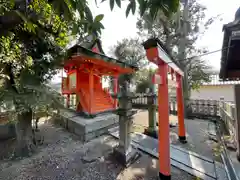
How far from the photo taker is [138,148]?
14.0 ft

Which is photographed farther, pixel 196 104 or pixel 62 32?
pixel 196 104

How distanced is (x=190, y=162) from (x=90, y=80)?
5041 mm

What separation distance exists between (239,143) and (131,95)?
10.3 ft

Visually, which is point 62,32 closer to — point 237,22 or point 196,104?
point 237,22

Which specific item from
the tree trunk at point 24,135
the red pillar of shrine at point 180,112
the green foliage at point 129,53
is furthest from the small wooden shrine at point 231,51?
the green foliage at point 129,53

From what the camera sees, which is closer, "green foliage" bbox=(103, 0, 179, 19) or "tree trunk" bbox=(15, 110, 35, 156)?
"green foliage" bbox=(103, 0, 179, 19)

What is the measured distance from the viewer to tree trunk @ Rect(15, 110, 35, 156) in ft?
12.8

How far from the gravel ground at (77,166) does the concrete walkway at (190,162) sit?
247mm

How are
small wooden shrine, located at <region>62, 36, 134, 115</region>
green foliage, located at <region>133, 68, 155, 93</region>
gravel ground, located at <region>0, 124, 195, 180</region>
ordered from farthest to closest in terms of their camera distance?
green foliage, located at <region>133, 68, 155, 93</region>
small wooden shrine, located at <region>62, 36, 134, 115</region>
gravel ground, located at <region>0, 124, 195, 180</region>

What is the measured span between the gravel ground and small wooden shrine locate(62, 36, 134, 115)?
2351 mm

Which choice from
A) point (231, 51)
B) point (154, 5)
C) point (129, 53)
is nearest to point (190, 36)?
point (129, 53)

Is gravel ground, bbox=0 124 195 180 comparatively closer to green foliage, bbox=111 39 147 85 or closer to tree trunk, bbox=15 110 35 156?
tree trunk, bbox=15 110 35 156

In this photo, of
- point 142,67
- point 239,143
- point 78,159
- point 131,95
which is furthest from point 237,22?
point 142,67

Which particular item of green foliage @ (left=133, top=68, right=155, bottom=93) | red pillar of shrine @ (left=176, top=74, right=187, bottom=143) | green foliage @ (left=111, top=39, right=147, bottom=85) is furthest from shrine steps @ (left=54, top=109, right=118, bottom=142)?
green foliage @ (left=133, top=68, right=155, bottom=93)
